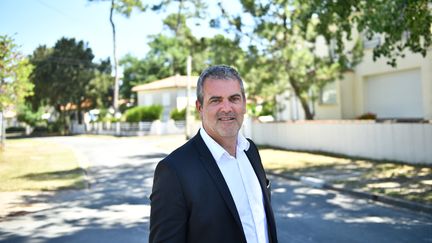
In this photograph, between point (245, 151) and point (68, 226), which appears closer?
point (245, 151)

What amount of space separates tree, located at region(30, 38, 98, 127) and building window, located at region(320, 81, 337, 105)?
16.3m

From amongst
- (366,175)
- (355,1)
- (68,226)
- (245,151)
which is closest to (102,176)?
(68,226)

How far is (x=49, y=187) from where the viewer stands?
10805 mm

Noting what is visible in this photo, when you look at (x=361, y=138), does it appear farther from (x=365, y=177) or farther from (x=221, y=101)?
(x=221, y=101)

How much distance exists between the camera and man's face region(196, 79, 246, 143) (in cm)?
221

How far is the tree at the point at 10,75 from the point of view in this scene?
15.0m

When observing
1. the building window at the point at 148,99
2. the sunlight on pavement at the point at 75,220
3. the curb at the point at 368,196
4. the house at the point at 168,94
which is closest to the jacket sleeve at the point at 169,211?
the sunlight on pavement at the point at 75,220

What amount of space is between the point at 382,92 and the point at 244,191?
20.6m

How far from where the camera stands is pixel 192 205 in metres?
1.95

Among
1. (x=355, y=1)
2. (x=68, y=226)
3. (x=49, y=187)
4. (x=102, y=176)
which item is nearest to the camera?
(x=68, y=226)

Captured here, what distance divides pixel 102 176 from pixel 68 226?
6286mm

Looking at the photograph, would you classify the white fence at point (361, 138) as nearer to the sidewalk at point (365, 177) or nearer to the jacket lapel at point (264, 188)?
the sidewalk at point (365, 177)

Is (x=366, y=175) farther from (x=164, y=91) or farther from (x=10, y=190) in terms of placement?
(x=164, y=91)

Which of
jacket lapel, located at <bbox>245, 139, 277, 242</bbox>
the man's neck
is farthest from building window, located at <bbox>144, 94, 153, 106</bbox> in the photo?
the man's neck
